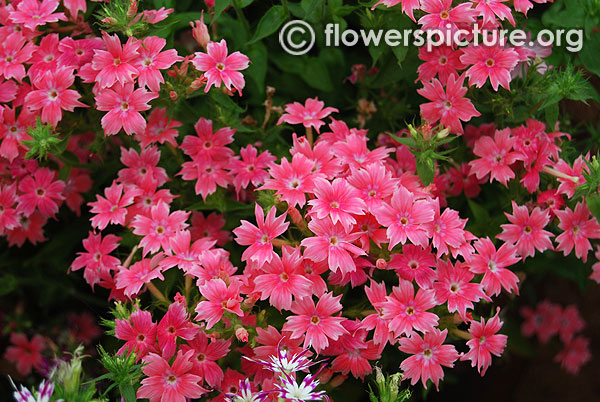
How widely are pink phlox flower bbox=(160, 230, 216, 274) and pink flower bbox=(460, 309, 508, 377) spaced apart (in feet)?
1.61

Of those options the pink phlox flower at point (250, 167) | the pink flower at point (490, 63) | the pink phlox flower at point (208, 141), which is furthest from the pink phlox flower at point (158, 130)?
the pink flower at point (490, 63)

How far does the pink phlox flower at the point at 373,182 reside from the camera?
1.05 m

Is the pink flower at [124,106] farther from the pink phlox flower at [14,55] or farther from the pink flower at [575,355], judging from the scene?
the pink flower at [575,355]

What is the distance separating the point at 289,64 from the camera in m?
1.43

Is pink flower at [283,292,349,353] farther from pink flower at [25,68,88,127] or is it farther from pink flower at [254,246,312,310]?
pink flower at [25,68,88,127]

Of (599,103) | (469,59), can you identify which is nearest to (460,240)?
(469,59)

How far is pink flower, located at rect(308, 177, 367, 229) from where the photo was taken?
980 mm

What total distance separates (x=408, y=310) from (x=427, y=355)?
85 mm

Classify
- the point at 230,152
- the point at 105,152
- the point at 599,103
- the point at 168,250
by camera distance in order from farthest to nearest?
1. the point at 105,152
2. the point at 599,103
3. the point at 230,152
4. the point at 168,250

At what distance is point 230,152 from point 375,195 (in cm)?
34

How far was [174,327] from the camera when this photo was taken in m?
1.02

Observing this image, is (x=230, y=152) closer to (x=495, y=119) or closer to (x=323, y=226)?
(x=323, y=226)

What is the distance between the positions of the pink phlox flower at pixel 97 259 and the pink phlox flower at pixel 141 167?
13 cm

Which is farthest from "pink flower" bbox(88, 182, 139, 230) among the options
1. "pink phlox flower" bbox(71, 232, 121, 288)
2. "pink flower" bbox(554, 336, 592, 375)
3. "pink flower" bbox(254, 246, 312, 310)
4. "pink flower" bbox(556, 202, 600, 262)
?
"pink flower" bbox(554, 336, 592, 375)
